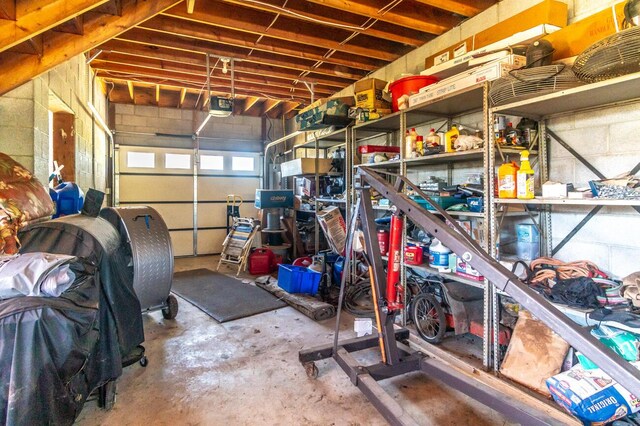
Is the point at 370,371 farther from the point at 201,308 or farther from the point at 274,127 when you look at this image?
the point at 274,127

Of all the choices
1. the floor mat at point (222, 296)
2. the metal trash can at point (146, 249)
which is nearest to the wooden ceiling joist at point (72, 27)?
the metal trash can at point (146, 249)

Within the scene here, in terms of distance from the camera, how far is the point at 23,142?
2.54 m

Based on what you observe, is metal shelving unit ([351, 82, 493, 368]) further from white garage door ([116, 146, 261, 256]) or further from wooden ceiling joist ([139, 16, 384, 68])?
white garage door ([116, 146, 261, 256])

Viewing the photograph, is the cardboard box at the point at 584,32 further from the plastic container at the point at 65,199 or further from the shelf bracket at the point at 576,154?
the plastic container at the point at 65,199

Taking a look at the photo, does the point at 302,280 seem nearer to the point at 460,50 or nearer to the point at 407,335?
the point at 407,335

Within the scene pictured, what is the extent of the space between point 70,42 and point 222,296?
115 inches

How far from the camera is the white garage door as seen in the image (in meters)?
6.86

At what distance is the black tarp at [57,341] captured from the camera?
48.1 inches

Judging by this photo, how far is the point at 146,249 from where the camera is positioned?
9.99ft

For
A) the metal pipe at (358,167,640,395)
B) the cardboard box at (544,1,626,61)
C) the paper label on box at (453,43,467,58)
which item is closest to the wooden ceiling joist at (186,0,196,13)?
the paper label on box at (453,43,467,58)

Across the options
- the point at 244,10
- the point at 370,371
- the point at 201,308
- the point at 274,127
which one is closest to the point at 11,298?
the point at 370,371

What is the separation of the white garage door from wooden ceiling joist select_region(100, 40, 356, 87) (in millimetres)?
2748

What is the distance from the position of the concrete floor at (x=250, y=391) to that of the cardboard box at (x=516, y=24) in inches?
102

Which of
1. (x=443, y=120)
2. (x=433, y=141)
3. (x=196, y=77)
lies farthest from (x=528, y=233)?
(x=196, y=77)
